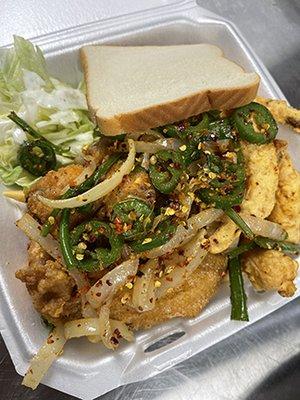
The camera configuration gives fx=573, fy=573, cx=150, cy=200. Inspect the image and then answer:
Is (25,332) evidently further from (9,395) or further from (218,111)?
(218,111)

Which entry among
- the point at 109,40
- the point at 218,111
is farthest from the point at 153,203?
the point at 109,40

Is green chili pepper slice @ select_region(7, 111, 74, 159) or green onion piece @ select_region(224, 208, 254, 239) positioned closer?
green onion piece @ select_region(224, 208, 254, 239)

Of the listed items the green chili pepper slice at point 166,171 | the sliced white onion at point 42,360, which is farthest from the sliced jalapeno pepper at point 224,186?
the sliced white onion at point 42,360

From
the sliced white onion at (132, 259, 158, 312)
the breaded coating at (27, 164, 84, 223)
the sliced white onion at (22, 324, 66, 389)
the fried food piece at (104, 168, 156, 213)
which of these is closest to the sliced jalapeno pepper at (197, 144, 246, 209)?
the fried food piece at (104, 168, 156, 213)

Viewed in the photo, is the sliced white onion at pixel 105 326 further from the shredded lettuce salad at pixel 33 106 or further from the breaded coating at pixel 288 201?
the breaded coating at pixel 288 201

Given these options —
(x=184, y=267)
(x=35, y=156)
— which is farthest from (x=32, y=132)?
(x=184, y=267)

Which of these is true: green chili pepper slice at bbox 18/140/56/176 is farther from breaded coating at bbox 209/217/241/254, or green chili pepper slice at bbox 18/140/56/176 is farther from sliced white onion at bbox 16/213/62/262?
breaded coating at bbox 209/217/241/254

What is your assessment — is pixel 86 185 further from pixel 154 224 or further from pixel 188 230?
pixel 188 230
